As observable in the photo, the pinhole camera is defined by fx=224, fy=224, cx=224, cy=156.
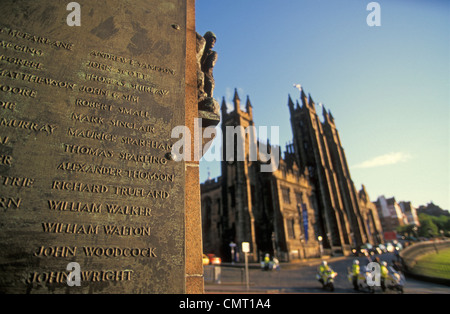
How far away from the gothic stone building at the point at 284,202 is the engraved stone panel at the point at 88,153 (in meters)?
26.3

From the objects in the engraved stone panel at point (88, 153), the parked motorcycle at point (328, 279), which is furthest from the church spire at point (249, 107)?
the engraved stone panel at point (88, 153)

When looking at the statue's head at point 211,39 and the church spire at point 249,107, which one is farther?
the church spire at point 249,107

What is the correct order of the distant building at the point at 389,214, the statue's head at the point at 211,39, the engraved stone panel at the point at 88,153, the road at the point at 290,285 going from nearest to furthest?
the engraved stone panel at the point at 88,153 → the statue's head at the point at 211,39 → the road at the point at 290,285 → the distant building at the point at 389,214

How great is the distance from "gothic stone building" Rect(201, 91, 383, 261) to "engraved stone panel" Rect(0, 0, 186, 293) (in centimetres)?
2626

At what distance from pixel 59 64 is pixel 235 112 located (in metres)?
32.7

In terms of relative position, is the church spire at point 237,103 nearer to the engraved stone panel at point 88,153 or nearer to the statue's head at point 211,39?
the statue's head at point 211,39

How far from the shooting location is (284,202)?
31609 millimetres

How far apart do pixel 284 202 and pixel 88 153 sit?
103ft

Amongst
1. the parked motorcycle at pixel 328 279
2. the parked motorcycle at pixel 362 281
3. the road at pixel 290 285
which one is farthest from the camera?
the parked motorcycle at pixel 328 279

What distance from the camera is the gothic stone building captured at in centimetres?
2870

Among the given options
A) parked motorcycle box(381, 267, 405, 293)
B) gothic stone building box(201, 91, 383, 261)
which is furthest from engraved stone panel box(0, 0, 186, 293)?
gothic stone building box(201, 91, 383, 261)

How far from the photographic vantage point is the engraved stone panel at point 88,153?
6.90 ft

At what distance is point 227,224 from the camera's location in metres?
30.3

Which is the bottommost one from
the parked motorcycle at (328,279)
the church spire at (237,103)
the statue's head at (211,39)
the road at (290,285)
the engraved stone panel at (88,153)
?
the road at (290,285)
